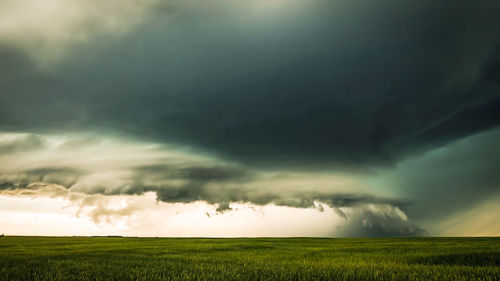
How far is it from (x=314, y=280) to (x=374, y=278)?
2656 millimetres

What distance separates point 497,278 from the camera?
12.6 meters

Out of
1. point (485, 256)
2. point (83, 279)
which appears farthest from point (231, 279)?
point (485, 256)

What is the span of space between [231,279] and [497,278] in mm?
10824

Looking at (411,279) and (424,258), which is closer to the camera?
(411,279)

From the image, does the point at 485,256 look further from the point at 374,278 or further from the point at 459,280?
the point at 374,278

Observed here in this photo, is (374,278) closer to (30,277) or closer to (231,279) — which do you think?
(231,279)

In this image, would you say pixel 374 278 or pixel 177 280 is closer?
pixel 177 280

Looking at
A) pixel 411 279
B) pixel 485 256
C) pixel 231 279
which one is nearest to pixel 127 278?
pixel 231 279

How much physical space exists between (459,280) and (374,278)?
300 cm

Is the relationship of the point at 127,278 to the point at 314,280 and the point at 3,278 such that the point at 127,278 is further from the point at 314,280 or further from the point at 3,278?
the point at 314,280

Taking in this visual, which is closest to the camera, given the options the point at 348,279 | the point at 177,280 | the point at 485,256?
the point at 177,280

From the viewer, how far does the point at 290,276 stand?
12.5 meters

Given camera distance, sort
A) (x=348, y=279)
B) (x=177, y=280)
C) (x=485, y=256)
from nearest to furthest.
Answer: (x=177, y=280) → (x=348, y=279) → (x=485, y=256)

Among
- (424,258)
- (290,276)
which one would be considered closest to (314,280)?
(290,276)
